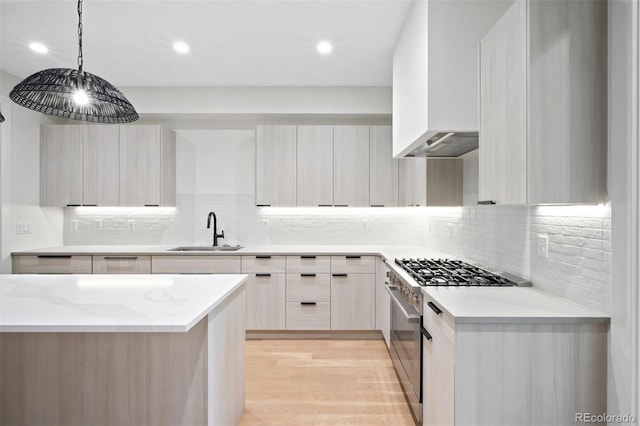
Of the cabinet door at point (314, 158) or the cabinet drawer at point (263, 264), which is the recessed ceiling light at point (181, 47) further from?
the cabinet drawer at point (263, 264)

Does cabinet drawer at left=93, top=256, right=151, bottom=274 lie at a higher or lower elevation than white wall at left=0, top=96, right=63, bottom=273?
lower

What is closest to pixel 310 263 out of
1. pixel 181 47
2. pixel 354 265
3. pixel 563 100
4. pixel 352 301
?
pixel 354 265

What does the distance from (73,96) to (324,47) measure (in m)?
2.01

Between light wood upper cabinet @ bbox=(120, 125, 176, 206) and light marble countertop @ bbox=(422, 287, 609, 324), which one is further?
light wood upper cabinet @ bbox=(120, 125, 176, 206)

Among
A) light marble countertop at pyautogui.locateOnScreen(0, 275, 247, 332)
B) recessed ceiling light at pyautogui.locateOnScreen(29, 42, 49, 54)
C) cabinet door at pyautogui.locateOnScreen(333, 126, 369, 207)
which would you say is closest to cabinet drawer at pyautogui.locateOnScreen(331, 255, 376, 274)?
cabinet door at pyautogui.locateOnScreen(333, 126, 369, 207)

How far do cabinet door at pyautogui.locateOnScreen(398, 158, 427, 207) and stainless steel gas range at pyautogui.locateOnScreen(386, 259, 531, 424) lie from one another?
75 centimetres

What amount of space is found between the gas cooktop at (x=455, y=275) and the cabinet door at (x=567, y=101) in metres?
0.73

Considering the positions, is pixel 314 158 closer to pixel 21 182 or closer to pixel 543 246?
pixel 543 246

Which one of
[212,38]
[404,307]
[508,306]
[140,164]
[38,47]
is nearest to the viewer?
[508,306]

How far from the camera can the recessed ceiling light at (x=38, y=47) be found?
290 centimetres

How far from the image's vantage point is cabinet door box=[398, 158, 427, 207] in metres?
3.17

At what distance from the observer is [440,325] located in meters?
1.67

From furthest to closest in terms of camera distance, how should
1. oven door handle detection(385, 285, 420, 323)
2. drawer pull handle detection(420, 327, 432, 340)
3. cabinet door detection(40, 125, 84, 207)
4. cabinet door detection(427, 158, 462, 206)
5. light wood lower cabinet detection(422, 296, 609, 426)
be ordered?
cabinet door detection(40, 125, 84, 207)
cabinet door detection(427, 158, 462, 206)
oven door handle detection(385, 285, 420, 323)
drawer pull handle detection(420, 327, 432, 340)
light wood lower cabinet detection(422, 296, 609, 426)

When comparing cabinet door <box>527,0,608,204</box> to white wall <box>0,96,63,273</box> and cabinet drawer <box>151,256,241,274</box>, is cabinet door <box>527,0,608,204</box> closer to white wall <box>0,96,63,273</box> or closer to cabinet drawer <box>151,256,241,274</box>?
cabinet drawer <box>151,256,241,274</box>
